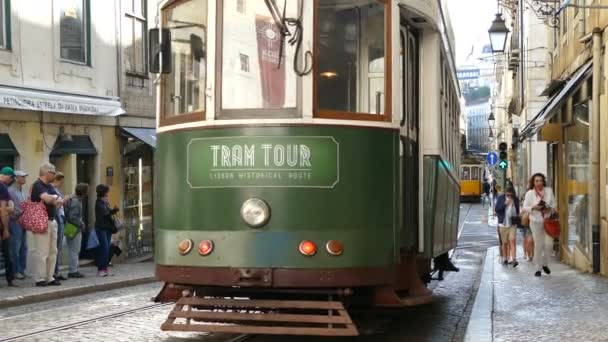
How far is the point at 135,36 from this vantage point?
1991 cm

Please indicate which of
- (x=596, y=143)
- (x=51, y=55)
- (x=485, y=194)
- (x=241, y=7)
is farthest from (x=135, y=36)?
(x=485, y=194)

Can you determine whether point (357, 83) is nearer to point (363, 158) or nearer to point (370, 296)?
point (363, 158)

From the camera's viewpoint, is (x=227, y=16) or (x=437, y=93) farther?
(x=437, y=93)

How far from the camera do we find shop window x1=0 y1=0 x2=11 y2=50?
15672 mm

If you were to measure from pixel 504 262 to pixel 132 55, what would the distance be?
8990mm

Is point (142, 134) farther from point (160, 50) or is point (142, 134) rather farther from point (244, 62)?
point (244, 62)

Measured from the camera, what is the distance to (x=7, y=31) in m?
15.8

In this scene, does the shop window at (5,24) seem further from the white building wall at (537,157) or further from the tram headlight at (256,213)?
the white building wall at (537,157)

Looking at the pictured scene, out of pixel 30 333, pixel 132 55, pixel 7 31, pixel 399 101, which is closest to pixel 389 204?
pixel 399 101

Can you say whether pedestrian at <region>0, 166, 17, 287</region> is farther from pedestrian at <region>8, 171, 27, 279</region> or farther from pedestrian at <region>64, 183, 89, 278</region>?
pedestrian at <region>64, 183, 89, 278</region>

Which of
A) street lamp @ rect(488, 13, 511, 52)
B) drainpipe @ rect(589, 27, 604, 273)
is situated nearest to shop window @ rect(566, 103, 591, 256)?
drainpipe @ rect(589, 27, 604, 273)

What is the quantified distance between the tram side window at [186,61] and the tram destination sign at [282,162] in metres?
0.56

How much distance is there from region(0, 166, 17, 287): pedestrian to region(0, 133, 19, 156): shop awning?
7.17 feet

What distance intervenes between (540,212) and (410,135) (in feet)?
22.4
